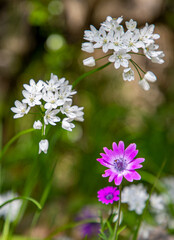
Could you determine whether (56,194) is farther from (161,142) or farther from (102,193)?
(102,193)

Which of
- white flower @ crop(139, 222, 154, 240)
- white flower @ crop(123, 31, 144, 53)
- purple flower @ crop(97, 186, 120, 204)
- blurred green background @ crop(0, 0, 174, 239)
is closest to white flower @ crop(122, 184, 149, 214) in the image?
white flower @ crop(139, 222, 154, 240)

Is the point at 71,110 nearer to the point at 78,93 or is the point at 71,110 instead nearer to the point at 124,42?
the point at 124,42

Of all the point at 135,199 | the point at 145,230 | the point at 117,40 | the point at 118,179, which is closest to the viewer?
the point at 118,179

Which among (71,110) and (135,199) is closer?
(71,110)

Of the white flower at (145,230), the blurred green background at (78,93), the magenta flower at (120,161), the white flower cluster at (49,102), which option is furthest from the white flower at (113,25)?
the blurred green background at (78,93)

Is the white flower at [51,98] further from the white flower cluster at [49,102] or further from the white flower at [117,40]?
the white flower at [117,40]

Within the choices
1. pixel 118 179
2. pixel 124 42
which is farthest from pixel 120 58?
pixel 118 179
